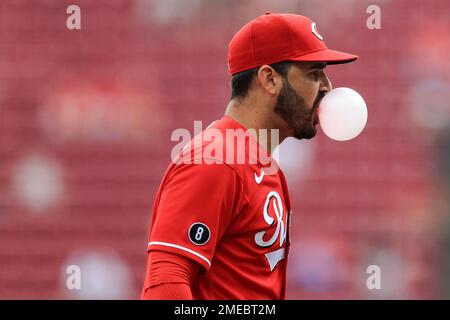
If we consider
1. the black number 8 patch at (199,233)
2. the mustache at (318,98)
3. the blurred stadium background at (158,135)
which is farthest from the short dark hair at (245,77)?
the blurred stadium background at (158,135)

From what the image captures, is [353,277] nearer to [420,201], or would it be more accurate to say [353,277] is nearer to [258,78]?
[420,201]

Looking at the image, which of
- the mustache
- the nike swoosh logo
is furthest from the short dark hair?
the nike swoosh logo

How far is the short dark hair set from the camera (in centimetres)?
228

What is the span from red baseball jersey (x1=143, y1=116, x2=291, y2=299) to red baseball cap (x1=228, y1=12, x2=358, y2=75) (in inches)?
6.8

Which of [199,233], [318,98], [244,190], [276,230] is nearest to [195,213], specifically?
[199,233]

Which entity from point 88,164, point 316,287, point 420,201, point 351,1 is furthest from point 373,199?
point 88,164

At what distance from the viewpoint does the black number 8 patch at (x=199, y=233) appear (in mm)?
1994

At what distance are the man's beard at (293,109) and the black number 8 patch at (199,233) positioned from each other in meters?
0.43

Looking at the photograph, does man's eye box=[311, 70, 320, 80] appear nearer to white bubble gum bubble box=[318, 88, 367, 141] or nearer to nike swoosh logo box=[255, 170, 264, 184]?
white bubble gum bubble box=[318, 88, 367, 141]

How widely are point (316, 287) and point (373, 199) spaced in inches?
24.9

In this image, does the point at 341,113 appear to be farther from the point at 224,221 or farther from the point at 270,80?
the point at 224,221

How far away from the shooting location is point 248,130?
2.27m

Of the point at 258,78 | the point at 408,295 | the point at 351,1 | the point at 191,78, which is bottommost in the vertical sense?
the point at 408,295

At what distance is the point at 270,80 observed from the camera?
228 cm
